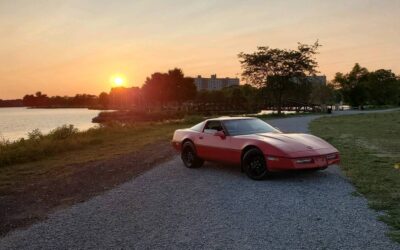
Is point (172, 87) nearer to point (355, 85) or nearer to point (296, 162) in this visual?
point (355, 85)

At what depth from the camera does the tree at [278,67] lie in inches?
2036

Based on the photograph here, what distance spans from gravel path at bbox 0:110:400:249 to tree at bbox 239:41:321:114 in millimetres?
43608

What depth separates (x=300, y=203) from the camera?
7.26m

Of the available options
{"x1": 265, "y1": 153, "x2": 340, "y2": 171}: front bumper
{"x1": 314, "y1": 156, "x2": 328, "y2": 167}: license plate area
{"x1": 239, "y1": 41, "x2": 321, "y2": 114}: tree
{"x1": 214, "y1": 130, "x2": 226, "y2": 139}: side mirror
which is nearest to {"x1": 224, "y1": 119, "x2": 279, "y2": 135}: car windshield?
{"x1": 214, "y1": 130, "x2": 226, "y2": 139}: side mirror

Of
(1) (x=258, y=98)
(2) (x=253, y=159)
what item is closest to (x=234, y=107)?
(1) (x=258, y=98)

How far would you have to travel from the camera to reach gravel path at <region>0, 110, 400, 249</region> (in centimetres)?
541

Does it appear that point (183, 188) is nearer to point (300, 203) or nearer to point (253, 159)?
point (253, 159)

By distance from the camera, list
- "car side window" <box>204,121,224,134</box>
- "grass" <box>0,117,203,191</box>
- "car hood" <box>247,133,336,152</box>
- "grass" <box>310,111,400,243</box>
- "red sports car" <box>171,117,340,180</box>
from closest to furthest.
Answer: "grass" <box>310,111,400,243</box> < "red sports car" <box>171,117,340,180</box> < "car hood" <box>247,133,336,152</box> < "car side window" <box>204,121,224,134</box> < "grass" <box>0,117,203,191</box>

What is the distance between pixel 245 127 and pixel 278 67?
141 ft

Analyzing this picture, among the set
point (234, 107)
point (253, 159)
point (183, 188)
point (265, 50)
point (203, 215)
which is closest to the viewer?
point (203, 215)

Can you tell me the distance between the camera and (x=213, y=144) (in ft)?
35.8

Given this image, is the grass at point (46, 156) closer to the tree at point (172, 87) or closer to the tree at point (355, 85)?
the tree at point (355, 85)

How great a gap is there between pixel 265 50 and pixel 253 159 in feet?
147

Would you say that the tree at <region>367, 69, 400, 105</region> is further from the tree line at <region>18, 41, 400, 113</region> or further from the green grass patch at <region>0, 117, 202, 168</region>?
the green grass patch at <region>0, 117, 202, 168</region>
